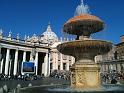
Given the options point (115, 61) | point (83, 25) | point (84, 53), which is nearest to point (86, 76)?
point (84, 53)

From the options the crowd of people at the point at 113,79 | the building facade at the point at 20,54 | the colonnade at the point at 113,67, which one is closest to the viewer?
the crowd of people at the point at 113,79

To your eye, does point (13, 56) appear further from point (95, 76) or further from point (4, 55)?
point (95, 76)

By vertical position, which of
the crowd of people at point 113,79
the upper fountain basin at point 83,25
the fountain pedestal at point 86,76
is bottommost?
the crowd of people at point 113,79

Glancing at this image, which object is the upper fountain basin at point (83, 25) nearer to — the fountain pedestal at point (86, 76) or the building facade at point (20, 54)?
the fountain pedestal at point (86, 76)

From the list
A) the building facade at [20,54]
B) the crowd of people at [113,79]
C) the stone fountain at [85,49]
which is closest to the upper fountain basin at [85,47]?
the stone fountain at [85,49]

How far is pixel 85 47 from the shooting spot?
17.7 meters

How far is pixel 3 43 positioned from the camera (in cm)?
6269

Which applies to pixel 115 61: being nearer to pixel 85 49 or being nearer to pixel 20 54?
pixel 20 54

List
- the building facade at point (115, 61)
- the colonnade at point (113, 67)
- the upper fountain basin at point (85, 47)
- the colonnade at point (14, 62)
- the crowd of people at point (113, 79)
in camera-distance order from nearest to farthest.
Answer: the upper fountain basin at point (85, 47), the crowd of people at point (113, 79), the colonnade at point (14, 62), the colonnade at point (113, 67), the building facade at point (115, 61)

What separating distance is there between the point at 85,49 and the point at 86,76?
6.84ft

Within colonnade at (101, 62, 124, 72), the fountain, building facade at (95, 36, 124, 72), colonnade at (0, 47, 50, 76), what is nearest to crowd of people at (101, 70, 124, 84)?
the fountain

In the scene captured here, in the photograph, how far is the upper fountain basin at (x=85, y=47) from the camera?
57.4 ft

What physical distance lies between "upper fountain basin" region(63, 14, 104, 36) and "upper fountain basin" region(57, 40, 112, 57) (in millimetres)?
1962

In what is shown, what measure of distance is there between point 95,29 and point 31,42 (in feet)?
185
